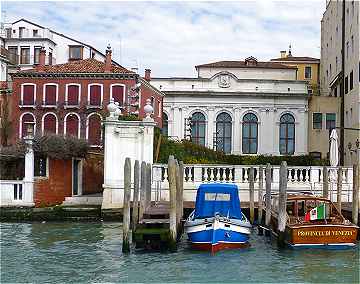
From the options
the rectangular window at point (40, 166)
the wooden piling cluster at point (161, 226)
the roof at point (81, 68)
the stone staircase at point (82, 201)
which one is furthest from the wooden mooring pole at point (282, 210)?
the roof at point (81, 68)

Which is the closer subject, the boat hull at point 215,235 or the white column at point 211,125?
the boat hull at point 215,235

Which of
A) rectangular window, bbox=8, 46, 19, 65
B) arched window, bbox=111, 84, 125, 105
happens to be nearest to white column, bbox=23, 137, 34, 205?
arched window, bbox=111, 84, 125, 105

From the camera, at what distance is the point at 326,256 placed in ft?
48.0

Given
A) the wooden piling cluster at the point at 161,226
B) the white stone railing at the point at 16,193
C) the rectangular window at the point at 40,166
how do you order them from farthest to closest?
the rectangular window at the point at 40,166
the white stone railing at the point at 16,193
the wooden piling cluster at the point at 161,226

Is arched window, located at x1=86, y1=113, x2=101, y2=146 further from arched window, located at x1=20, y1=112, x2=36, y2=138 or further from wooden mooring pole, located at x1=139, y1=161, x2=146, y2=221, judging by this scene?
wooden mooring pole, located at x1=139, y1=161, x2=146, y2=221

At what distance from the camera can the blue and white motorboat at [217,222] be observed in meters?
15.1

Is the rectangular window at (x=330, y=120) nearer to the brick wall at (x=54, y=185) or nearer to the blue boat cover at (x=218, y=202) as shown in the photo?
the brick wall at (x=54, y=185)

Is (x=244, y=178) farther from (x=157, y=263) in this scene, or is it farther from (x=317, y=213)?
(x=157, y=263)

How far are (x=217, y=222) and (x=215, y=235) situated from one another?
28cm

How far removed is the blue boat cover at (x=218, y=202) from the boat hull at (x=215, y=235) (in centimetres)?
60

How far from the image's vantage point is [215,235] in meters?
15.0

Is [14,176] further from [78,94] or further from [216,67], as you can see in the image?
[216,67]

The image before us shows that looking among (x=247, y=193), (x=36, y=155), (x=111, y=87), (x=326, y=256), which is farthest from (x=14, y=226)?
(x=111, y=87)

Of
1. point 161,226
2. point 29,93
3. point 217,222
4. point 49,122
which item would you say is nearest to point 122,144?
point 161,226
